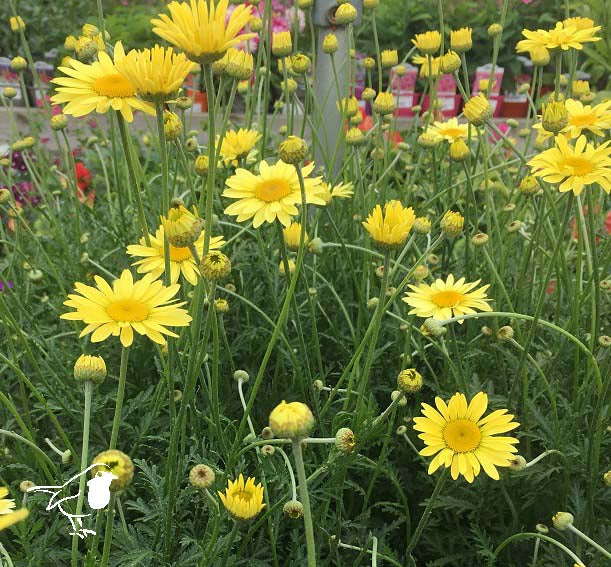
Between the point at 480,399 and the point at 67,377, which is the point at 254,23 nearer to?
the point at 67,377

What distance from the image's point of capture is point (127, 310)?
0.66m

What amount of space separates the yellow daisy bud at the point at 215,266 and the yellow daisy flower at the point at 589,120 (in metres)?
0.51

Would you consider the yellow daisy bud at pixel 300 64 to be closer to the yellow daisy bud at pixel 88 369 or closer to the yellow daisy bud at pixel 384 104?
the yellow daisy bud at pixel 384 104

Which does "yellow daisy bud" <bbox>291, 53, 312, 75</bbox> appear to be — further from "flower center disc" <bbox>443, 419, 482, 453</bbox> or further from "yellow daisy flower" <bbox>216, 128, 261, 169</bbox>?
"flower center disc" <bbox>443, 419, 482, 453</bbox>

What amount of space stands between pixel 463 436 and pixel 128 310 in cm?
36

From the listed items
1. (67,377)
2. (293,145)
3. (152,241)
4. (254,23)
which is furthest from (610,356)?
(254,23)

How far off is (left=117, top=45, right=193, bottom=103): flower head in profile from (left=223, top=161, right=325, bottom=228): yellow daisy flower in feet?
0.57

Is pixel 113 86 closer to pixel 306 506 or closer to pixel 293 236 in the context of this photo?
pixel 293 236

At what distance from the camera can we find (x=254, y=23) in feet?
4.34

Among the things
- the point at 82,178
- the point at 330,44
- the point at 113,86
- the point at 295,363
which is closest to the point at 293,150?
the point at 113,86

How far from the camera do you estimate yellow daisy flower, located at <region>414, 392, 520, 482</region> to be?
2.23 ft

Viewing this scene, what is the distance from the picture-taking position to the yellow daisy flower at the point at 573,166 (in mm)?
782

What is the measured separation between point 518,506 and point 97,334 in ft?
2.12

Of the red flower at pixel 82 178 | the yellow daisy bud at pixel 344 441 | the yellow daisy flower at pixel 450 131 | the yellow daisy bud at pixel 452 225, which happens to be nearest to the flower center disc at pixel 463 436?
the yellow daisy bud at pixel 344 441
